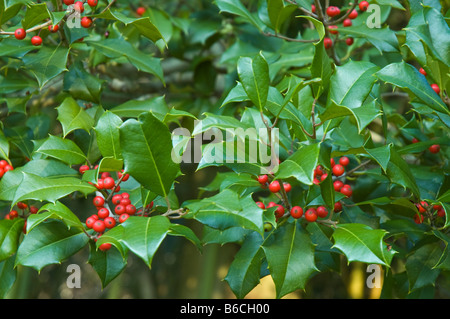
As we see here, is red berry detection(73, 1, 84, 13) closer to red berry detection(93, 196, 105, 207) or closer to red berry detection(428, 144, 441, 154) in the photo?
red berry detection(93, 196, 105, 207)

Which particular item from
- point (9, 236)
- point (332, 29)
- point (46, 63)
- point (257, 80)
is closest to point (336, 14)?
point (332, 29)

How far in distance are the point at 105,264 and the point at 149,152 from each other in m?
0.32

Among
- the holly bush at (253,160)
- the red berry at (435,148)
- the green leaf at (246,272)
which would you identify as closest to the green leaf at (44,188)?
the holly bush at (253,160)

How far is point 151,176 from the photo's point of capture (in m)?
1.07

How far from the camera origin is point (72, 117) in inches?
55.0

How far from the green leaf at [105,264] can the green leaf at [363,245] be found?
493mm

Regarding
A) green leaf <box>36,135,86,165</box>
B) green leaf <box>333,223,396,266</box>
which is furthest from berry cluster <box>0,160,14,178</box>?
green leaf <box>333,223,396,266</box>

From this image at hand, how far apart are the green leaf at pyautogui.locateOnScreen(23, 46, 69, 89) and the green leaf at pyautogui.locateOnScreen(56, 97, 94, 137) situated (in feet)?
0.27

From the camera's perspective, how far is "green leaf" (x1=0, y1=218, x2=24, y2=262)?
3.84 feet

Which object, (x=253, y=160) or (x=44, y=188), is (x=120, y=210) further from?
(x=253, y=160)

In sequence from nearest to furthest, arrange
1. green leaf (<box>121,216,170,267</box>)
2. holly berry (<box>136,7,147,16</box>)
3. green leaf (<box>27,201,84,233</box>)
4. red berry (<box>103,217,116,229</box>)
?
green leaf (<box>121,216,170,267</box>) → green leaf (<box>27,201,84,233</box>) → red berry (<box>103,217,116,229</box>) → holly berry (<box>136,7,147,16</box>)

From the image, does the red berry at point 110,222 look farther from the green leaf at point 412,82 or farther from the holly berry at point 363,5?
the holly berry at point 363,5

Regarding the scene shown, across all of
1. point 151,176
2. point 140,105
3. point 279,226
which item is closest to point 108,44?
point 140,105
